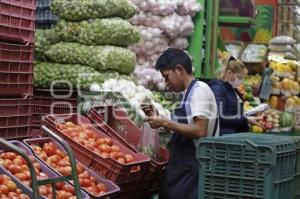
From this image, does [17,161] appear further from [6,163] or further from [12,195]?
[12,195]

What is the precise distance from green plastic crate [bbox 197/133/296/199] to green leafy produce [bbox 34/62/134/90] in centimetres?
228

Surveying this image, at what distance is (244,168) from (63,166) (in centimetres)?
133

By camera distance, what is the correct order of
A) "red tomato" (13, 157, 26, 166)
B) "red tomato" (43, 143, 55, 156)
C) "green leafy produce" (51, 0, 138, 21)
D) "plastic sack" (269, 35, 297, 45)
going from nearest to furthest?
"red tomato" (13, 157, 26, 166) → "red tomato" (43, 143, 55, 156) → "green leafy produce" (51, 0, 138, 21) → "plastic sack" (269, 35, 297, 45)

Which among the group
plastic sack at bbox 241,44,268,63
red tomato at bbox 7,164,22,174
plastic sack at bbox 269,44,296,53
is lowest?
red tomato at bbox 7,164,22,174

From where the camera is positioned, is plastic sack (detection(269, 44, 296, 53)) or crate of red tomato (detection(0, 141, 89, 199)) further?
plastic sack (detection(269, 44, 296, 53))

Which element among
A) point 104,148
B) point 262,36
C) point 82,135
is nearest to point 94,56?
point 82,135

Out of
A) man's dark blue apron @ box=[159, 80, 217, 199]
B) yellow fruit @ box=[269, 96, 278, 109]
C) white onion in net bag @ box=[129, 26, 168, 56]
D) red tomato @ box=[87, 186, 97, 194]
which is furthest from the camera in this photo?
yellow fruit @ box=[269, 96, 278, 109]

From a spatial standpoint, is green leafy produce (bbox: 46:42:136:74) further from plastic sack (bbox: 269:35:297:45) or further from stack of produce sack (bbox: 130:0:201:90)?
plastic sack (bbox: 269:35:297:45)

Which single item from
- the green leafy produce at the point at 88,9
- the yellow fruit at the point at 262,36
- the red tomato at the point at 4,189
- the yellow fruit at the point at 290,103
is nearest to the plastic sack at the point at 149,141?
the red tomato at the point at 4,189

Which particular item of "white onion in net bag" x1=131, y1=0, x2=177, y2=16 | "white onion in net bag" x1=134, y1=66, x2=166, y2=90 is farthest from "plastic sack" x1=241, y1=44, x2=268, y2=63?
"white onion in net bag" x1=134, y1=66, x2=166, y2=90

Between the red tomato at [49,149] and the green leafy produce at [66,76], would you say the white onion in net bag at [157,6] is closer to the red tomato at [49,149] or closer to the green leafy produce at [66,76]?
the green leafy produce at [66,76]

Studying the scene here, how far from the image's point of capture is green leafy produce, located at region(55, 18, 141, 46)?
6.47m

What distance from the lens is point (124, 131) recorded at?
5477mm

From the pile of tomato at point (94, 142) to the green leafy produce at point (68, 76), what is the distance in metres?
1.23
